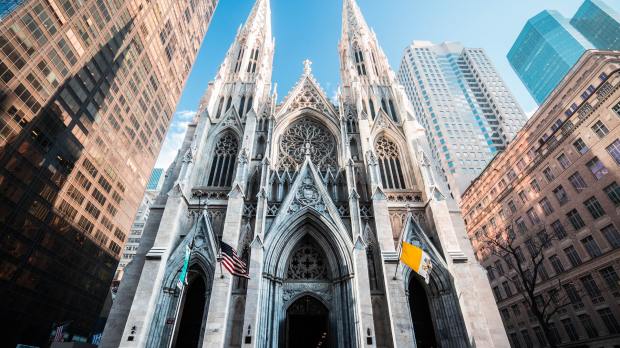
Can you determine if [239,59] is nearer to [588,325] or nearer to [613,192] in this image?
[613,192]

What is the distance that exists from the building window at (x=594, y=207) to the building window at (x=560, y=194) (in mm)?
2180

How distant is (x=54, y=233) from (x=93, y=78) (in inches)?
632

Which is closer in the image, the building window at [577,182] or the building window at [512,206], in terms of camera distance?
the building window at [577,182]

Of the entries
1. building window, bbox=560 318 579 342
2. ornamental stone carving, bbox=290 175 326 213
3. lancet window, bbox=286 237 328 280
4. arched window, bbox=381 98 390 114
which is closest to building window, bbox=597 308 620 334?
building window, bbox=560 318 579 342

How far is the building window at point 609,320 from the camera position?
21370 millimetres

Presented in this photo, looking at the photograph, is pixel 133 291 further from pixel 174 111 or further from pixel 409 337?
pixel 174 111

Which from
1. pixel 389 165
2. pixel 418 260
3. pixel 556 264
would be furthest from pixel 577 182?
pixel 418 260

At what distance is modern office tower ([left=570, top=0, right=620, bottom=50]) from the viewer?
6531cm

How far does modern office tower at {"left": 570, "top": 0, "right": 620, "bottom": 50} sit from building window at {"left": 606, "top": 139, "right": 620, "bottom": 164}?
6100 cm

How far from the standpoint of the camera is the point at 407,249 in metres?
14.5

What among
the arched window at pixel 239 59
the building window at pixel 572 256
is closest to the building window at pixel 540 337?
the building window at pixel 572 256

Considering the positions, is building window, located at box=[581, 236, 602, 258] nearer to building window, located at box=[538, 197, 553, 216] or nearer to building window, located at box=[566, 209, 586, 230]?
building window, located at box=[566, 209, 586, 230]

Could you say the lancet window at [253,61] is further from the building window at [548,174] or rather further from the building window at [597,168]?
the building window at [548,174]

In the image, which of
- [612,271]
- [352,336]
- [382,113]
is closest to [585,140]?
[612,271]
